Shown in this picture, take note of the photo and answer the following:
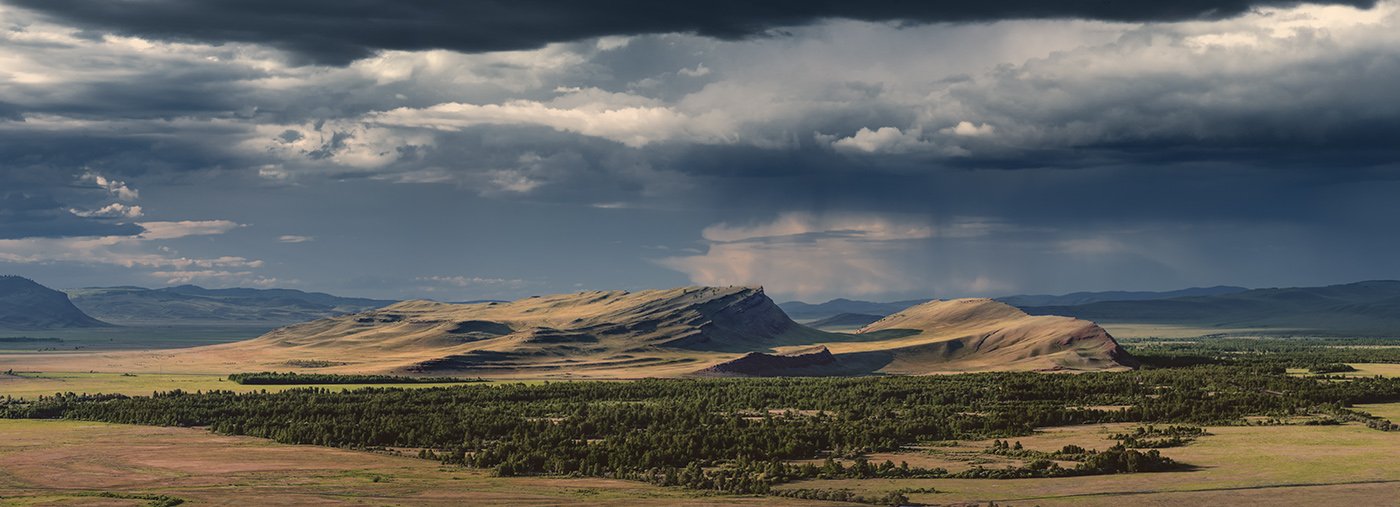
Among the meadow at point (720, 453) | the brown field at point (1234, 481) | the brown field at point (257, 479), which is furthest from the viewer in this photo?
the meadow at point (720, 453)

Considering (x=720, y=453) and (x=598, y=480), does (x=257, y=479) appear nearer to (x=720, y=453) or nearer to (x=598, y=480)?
(x=598, y=480)

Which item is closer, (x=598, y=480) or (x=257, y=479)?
(x=598, y=480)

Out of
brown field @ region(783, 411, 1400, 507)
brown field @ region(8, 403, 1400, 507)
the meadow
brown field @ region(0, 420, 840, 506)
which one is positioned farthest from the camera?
the meadow

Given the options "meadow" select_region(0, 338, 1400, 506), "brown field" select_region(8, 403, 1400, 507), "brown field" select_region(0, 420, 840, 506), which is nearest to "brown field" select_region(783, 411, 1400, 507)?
"brown field" select_region(8, 403, 1400, 507)

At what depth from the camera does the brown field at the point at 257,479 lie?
111625 mm

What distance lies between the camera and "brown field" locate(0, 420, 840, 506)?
112m

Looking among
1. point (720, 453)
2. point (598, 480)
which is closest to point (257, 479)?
point (598, 480)

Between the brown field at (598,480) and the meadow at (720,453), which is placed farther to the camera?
the meadow at (720,453)

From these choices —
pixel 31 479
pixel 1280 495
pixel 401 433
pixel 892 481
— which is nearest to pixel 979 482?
pixel 892 481

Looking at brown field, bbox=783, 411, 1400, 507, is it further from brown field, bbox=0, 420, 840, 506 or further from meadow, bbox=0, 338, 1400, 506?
brown field, bbox=0, 420, 840, 506

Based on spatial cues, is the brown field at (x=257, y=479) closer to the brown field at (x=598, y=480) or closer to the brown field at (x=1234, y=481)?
the brown field at (x=598, y=480)

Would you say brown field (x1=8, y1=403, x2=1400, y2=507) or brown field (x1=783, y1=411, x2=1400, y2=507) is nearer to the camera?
brown field (x1=783, y1=411, x2=1400, y2=507)

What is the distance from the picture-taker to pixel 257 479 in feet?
417

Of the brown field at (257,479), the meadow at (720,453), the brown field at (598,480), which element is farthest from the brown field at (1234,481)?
the brown field at (257,479)
